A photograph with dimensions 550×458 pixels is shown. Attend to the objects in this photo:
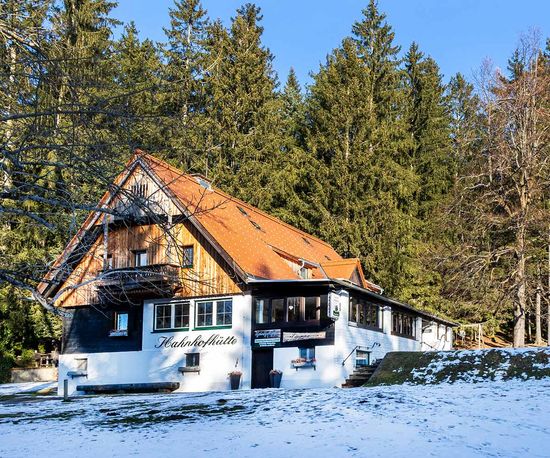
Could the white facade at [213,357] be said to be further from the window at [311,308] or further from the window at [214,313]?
the window at [311,308]

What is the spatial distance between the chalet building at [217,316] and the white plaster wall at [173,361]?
42mm

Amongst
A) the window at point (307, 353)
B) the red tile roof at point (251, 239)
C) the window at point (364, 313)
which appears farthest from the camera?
the window at point (364, 313)

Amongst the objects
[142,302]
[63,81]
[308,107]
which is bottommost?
[142,302]

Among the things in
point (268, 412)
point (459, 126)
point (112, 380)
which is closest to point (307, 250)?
point (112, 380)

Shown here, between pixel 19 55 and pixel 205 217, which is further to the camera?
pixel 205 217

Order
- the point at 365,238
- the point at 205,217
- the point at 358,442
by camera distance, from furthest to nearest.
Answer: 1. the point at 365,238
2. the point at 205,217
3. the point at 358,442

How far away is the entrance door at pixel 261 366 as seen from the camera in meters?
27.8

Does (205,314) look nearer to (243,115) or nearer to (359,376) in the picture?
(359,376)

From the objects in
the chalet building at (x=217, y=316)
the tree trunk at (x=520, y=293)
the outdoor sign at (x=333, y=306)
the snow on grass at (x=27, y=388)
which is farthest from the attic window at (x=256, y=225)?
the tree trunk at (x=520, y=293)

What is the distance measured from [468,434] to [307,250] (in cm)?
2430

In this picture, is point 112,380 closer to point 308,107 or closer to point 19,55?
point 19,55

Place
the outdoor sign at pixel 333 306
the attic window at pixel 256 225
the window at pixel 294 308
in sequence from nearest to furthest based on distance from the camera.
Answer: the outdoor sign at pixel 333 306
the window at pixel 294 308
the attic window at pixel 256 225

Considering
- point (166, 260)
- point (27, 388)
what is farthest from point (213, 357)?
point (27, 388)

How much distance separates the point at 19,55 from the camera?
8.85 m
